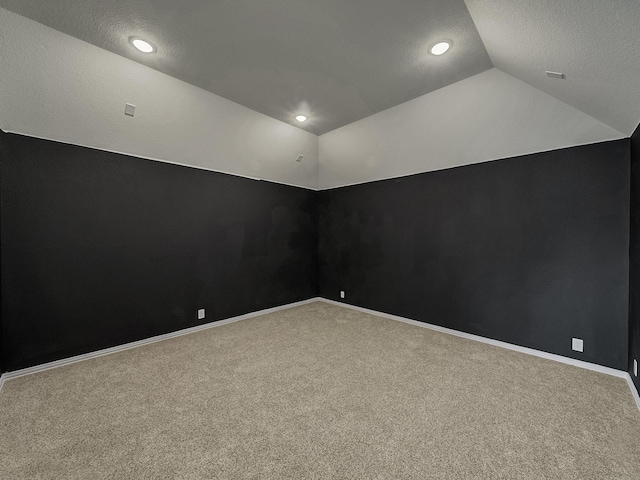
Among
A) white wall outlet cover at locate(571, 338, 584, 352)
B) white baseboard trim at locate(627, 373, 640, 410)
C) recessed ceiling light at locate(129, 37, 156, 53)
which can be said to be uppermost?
recessed ceiling light at locate(129, 37, 156, 53)

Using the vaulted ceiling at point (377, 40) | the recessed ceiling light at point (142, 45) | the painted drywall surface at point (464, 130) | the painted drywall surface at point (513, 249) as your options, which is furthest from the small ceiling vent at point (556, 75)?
the recessed ceiling light at point (142, 45)

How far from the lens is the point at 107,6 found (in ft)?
6.43

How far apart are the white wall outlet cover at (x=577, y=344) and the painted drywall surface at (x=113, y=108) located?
4.23 meters

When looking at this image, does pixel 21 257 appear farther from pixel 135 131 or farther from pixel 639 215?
pixel 639 215

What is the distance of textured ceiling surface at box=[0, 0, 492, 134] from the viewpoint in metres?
1.96

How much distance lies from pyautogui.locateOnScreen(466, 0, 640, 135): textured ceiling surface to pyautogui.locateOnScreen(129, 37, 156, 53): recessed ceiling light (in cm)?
254

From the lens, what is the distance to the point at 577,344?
2.63 m

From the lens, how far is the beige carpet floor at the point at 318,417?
4.77ft

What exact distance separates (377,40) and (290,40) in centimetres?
73

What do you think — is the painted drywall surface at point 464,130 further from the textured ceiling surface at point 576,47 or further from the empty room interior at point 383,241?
the textured ceiling surface at point 576,47

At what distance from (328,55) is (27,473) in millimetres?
3467

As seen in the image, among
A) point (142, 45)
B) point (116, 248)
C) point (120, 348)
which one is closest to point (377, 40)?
point (142, 45)

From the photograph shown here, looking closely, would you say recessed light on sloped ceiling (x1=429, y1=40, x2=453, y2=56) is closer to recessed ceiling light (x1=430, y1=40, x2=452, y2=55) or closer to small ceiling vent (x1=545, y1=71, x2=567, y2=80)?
recessed ceiling light (x1=430, y1=40, x2=452, y2=55)

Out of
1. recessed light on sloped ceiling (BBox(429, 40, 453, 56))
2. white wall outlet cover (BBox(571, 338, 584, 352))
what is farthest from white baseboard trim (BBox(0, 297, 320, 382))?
recessed light on sloped ceiling (BBox(429, 40, 453, 56))
